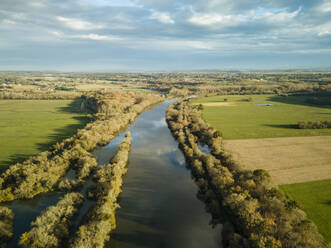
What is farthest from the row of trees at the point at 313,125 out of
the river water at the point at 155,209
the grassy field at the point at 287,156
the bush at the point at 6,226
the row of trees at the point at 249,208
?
the bush at the point at 6,226

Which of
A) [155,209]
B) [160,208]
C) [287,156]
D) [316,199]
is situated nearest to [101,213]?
[155,209]

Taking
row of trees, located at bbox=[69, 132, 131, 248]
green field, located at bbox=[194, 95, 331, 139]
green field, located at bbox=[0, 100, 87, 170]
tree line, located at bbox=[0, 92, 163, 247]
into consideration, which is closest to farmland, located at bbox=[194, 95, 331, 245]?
green field, located at bbox=[194, 95, 331, 139]

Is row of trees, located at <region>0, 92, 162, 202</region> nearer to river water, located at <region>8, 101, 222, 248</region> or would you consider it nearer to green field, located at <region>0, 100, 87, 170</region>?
river water, located at <region>8, 101, 222, 248</region>

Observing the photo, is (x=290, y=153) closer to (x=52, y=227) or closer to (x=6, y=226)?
(x=52, y=227)

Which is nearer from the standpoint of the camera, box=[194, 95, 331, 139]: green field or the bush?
the bush

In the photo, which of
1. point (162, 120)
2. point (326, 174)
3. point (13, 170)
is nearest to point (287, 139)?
point (326, 174)

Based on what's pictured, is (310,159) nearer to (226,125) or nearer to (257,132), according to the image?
(257,132)

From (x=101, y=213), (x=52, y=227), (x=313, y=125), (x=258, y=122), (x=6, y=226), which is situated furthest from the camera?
(x=258, y=122)
